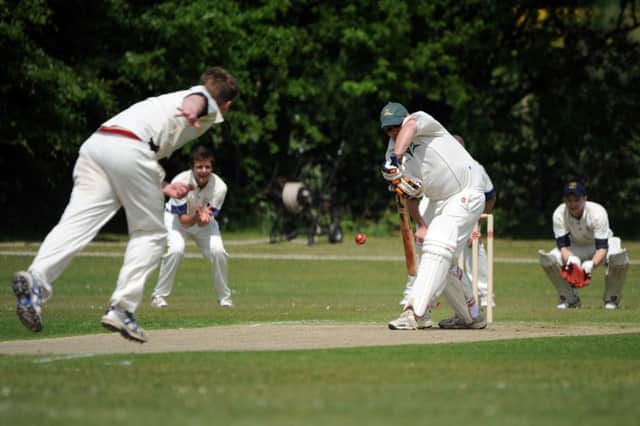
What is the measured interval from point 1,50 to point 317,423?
24376mm

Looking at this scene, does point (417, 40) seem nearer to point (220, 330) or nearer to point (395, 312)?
point (395, 312)

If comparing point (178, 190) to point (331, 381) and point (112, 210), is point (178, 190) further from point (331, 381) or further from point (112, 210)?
point (331, 381)

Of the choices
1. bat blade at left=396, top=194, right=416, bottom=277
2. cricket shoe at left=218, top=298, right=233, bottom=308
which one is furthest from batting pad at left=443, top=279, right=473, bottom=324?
cricket shoe at left=218, top=298, right=233, bottom=308

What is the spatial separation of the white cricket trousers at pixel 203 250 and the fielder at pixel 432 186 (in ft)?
17.7

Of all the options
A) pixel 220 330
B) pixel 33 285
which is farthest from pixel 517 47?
pixel 33 285

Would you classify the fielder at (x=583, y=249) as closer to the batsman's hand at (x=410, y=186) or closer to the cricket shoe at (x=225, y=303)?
the cricket shoe at (x=225, y=303)

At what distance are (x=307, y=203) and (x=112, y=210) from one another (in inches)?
883

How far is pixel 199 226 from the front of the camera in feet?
57.5

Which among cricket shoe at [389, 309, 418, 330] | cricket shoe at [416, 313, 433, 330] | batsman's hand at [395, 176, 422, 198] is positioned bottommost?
cricket shoe at [416, 313, 433, 330]

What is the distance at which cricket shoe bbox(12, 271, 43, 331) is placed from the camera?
9.63m

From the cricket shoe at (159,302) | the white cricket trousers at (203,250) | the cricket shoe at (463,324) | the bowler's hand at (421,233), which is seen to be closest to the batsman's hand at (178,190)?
the bowler's hand at (421,233)

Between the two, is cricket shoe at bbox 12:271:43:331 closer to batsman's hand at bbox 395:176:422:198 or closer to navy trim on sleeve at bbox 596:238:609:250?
batsman's hand at bbox 395:176:422:198

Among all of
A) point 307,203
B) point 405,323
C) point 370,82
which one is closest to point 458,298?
point 405,323

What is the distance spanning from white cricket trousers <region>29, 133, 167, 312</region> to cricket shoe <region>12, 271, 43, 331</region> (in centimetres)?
8
